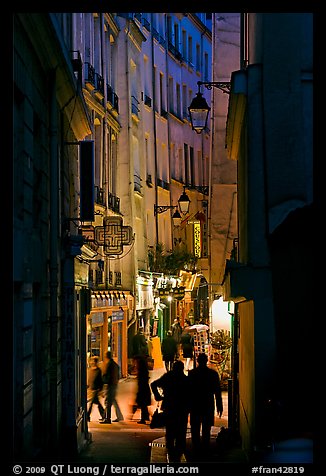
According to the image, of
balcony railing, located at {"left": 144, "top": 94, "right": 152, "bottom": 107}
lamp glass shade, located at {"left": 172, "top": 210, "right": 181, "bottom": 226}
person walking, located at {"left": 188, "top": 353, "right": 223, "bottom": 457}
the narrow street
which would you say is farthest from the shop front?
person walking, located at {"left": 188, "top": 353, "right": 223, "bottom": 457}

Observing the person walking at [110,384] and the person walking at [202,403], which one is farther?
Answer: the person walking at [110,384]

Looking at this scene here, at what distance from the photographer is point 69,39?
57.0 ft

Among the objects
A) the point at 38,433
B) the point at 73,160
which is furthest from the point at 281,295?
the point at 73,160

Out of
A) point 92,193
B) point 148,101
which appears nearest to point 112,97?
point 148,101

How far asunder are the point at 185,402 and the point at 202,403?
33cm

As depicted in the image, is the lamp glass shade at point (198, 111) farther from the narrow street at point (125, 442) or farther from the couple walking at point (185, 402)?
the couple walking at point (185, 402)

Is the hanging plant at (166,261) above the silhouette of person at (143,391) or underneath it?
above

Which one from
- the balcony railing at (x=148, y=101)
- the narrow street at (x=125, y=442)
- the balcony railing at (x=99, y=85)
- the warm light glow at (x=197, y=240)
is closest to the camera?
the narrow street at (x=125, y=442)

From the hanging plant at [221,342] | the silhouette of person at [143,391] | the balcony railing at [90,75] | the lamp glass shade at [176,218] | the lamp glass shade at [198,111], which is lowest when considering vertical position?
the silhouette of person at [143,391]

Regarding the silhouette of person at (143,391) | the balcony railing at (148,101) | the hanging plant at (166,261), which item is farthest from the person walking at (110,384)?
the balcony railing at (148,101)

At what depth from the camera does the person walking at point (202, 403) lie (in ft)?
41.8

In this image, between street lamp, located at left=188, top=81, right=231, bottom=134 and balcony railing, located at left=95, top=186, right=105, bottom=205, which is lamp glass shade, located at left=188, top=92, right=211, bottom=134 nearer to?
street lamp, located at left=188, top=81, right=231, bottom=134

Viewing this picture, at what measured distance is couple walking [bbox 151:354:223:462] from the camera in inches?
486

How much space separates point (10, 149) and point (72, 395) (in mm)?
6358
